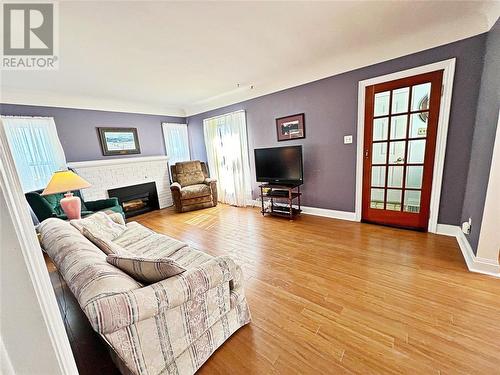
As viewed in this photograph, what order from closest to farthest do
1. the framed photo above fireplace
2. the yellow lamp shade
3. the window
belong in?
the yellow lamp shade < the framed photo above fireplace < the window

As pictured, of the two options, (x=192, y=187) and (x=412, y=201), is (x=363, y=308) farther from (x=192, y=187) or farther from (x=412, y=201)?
(x=192, y=187)

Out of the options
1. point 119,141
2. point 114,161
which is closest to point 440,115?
point 114,161

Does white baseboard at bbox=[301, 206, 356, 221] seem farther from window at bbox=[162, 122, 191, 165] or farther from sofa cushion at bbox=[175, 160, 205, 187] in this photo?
window at bbox=[162, 122, 191, 165]

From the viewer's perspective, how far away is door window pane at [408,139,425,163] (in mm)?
2545

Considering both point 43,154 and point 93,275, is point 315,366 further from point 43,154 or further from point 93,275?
point 43,154

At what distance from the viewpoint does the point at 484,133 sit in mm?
1939

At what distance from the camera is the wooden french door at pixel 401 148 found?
97.0 inches

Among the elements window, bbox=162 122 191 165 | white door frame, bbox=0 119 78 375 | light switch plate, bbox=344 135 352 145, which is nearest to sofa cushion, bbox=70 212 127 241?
white door frame, bbox=0 119 78 375

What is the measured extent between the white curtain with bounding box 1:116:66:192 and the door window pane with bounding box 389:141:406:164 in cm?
517

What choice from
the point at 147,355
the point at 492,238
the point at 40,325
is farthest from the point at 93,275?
the point at 492,238

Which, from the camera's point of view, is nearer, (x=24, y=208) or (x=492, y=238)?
(x=24, y=208)

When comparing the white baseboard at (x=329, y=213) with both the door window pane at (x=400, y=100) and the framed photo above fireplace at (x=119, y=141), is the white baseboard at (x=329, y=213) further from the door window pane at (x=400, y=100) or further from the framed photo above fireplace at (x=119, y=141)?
the framed photo above fireplace at (x=119, y=141)

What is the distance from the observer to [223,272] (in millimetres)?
1271

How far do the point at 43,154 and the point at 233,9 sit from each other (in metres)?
3.71
